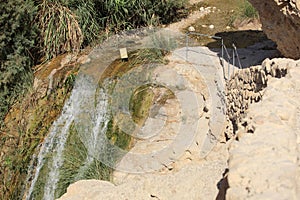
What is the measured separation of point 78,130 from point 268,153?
16.7ft

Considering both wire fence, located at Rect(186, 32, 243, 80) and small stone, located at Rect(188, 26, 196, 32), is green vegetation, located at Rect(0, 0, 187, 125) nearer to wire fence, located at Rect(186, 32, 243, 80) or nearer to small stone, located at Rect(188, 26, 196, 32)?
small stone, located at Rect(188, 26, 196, 32)

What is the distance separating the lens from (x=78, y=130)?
24.1 feet

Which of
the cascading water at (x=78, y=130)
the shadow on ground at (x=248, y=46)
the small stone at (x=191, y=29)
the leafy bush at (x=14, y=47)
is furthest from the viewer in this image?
the small stone at (x=191, y=29)

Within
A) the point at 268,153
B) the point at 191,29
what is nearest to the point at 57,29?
the point at 191,29

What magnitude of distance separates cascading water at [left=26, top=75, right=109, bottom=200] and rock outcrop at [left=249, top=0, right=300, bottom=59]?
2970 millimetres

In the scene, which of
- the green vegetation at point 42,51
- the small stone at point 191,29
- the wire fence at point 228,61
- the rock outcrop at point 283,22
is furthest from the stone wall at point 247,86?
the small stone at point 191,29

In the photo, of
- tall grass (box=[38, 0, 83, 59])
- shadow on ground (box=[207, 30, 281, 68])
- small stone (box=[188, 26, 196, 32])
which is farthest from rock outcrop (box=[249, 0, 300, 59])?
tall grass (box=[38, 0, 83, 59])

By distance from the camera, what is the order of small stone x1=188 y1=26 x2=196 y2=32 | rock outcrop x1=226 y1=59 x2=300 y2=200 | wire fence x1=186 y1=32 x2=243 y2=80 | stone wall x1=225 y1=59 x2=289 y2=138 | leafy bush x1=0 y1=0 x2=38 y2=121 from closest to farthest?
rock outcrop x1=226 y1=59 x2=300 y2=200 → stone wall x1=225 y1=59 x2=289 y2=138 → wire fence x1=186 y1=32 x2=243 y2=80 → leafy bush x1=0 y1=0 x2=38 y2=121 → small stone x1=188 y1=26 x2=196 y2=32

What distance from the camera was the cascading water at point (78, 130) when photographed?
276 inches

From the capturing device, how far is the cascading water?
700cm

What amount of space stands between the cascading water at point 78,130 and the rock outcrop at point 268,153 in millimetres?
4148

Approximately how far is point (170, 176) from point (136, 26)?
16.4 ft

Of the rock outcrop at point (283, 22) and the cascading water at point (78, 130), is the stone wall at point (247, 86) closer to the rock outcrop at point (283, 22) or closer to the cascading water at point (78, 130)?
the rock outcrop at point (283, 22)

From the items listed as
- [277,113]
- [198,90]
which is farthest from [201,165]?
[277,113]
